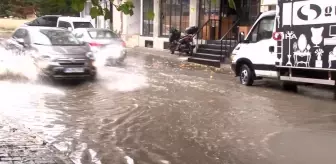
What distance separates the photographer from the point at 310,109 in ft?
32.7

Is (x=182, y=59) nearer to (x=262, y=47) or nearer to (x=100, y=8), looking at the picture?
(x=262, y=47)

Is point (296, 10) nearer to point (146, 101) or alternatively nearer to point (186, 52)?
point (146, 101)

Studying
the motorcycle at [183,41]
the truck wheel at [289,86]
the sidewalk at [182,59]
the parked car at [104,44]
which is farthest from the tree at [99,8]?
the motorcycle at [183,41]

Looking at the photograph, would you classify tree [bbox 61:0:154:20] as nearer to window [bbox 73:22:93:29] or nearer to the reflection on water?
the reflection on water

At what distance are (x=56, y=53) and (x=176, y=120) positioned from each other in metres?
5.46

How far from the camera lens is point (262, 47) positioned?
41.8 ft

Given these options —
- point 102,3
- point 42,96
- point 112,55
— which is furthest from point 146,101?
point 112,55

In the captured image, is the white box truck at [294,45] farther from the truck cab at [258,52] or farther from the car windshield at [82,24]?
the car windshield at [82,24]

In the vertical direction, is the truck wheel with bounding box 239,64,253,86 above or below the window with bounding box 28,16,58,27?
below

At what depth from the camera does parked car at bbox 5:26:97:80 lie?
12.6m

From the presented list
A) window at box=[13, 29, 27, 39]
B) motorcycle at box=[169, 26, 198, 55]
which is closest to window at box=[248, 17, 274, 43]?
window at box=[13, 29, 27, 39]

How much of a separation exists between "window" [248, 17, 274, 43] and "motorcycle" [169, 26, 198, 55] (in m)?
9.15

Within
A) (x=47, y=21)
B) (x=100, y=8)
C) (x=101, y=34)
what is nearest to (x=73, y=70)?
(x=101, y=34)

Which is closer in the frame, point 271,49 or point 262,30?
point 271,49
